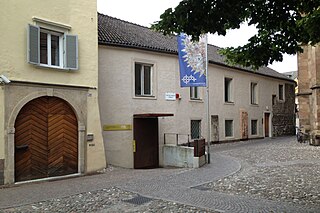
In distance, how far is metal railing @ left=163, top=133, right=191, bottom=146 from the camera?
18.7 metres

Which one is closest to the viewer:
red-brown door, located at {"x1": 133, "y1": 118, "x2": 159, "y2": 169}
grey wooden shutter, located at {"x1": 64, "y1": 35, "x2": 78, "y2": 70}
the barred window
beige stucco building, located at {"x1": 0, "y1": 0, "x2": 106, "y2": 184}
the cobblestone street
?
the cobblestone street

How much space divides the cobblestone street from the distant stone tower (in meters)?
10.2

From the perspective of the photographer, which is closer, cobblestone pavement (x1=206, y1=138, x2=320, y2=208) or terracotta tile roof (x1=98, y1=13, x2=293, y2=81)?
cobblestone pavement (x1=206, y1=138, x2=320, y2=208)

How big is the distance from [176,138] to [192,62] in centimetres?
552

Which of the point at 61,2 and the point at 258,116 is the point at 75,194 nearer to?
the point at 61,2

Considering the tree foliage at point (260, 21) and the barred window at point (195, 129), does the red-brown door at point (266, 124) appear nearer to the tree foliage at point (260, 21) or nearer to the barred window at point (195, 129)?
the barred window at point (195, 129)

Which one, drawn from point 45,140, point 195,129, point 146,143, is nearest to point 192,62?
point 146,143

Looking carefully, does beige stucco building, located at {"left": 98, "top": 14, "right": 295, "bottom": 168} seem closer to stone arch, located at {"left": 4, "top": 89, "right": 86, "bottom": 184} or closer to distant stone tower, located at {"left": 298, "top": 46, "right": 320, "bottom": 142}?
stone arch, located at {"left": 4, "top": 89, "right": 86, "bottom": 184}

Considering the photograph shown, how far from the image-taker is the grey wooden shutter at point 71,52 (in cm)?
1230

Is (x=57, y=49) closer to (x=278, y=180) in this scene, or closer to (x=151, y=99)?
(x=151, y=99)

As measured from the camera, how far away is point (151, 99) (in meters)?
18.0

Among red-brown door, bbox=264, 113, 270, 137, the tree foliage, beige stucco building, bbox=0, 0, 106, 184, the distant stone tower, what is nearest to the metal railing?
beige stucco building, bbox=0, 0, 106, 184

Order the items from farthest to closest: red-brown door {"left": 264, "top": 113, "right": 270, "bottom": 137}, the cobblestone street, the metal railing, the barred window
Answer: red-brown door {"left": 264, "top": 113, "right": 270, "bottom": 137} → the barred window → the metal railing → the cobblestone street

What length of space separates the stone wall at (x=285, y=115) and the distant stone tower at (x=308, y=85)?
4628mm
